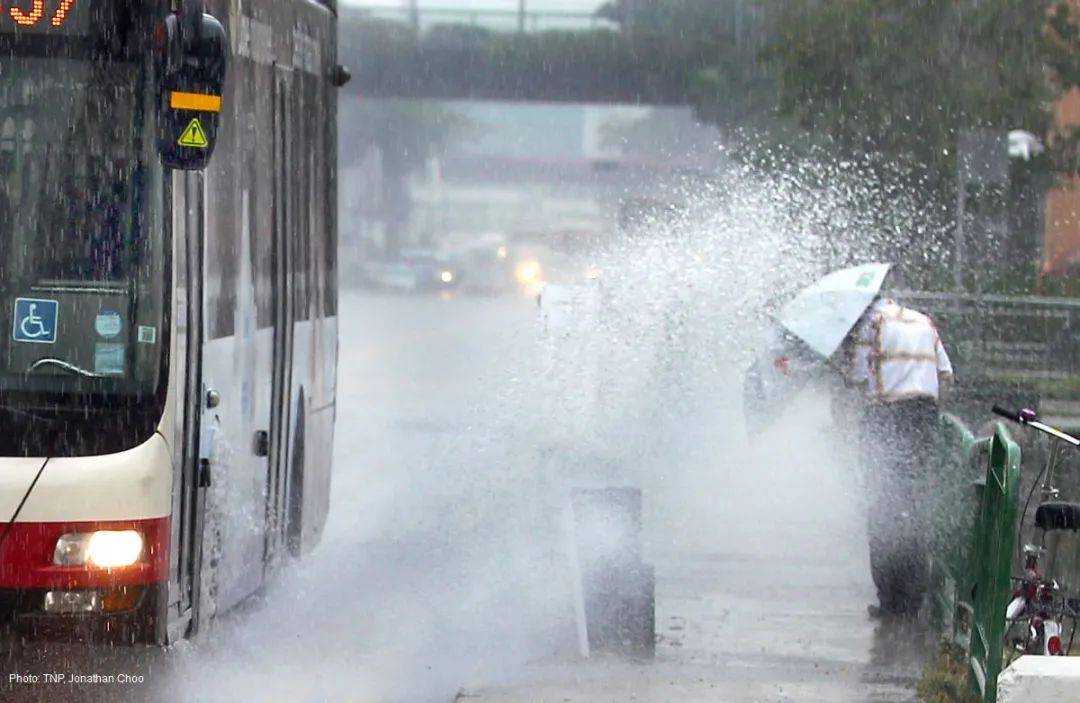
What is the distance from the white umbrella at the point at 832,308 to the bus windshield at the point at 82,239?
475 centimetres

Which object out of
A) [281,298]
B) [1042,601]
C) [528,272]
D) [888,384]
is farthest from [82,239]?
[528,272]

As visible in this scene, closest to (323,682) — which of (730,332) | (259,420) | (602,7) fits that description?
(259,420)

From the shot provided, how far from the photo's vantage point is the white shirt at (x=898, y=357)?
10.2m

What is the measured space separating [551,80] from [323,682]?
127 feet

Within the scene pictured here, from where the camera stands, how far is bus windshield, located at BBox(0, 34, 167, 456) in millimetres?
6715

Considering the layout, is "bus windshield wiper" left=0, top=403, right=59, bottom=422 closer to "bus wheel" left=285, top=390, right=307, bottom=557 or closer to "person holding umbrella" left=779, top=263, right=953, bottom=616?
"bus wheel" left=285, top=390, right=307, bottom=557

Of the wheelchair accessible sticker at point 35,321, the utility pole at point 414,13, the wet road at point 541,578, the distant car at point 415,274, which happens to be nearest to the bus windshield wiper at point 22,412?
the wheelchair accessible sticker at point 35,321

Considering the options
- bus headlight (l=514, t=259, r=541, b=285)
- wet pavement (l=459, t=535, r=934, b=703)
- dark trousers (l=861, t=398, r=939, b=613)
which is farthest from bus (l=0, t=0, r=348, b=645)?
bus headlight (l=514, t=259, r=541, b=285)

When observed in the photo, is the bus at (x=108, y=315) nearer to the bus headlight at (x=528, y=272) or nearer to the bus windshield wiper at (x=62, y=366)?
the bus windshield wiper at (x=62, y=366)

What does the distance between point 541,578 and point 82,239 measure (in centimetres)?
454

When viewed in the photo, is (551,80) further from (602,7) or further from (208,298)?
(208,298)

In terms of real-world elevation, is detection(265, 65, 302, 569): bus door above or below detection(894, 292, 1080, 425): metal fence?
above

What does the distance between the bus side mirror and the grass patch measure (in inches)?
142

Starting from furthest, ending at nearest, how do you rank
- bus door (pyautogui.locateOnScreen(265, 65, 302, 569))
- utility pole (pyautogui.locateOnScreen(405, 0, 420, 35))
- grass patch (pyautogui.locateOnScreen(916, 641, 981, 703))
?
utility pole (pyautogui.locateOnScreen(405, 0, 420, 35))
bus door (pyautogui.locateOnScreen(265, 65, 302, 569))
grass patch (pyautogui.locateOnScreen(916, 641, 981, 703))
